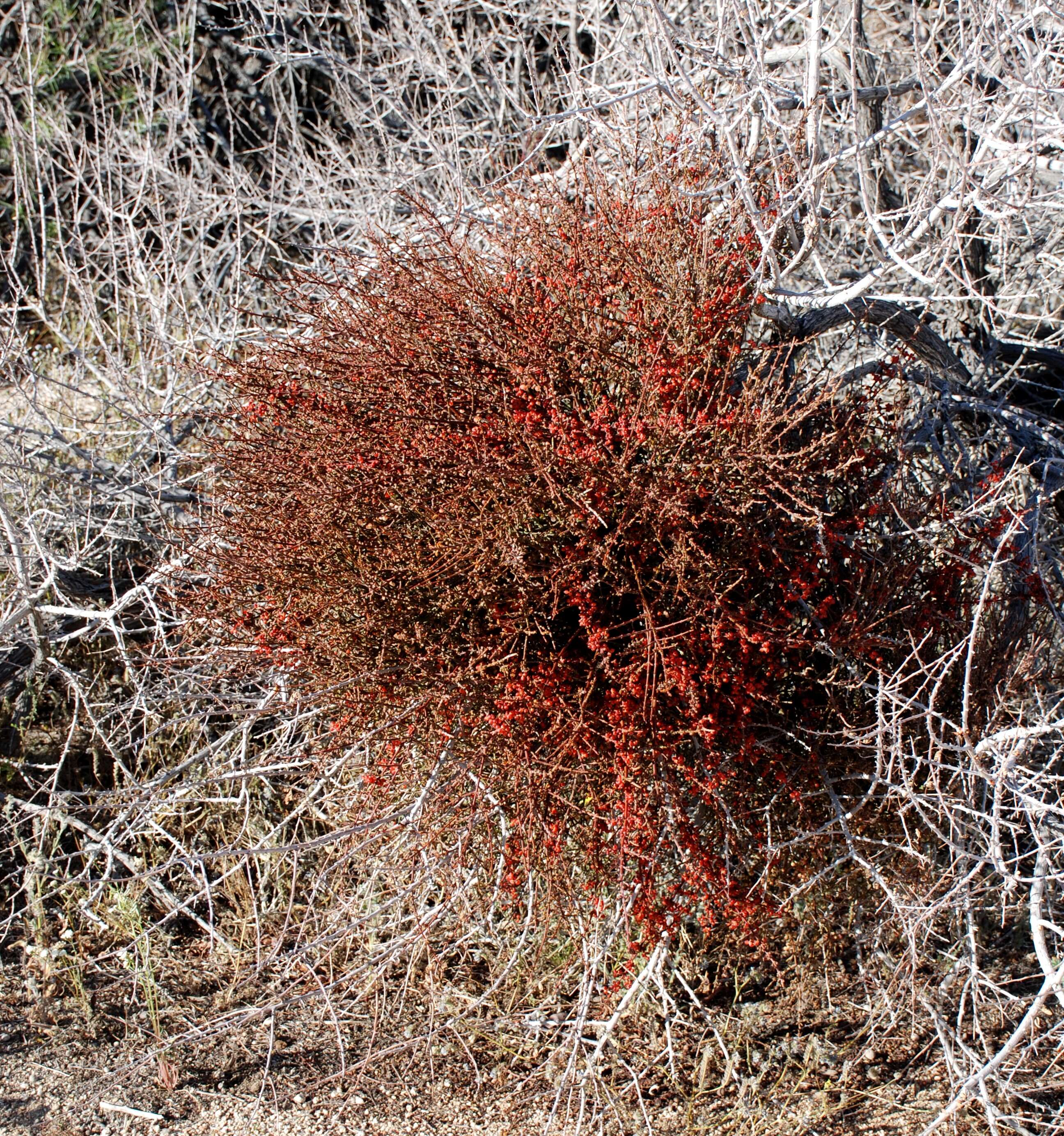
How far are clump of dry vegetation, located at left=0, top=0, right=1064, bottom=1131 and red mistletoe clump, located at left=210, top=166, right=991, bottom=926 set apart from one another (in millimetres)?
20

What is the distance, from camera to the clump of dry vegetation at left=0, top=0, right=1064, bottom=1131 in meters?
3.00

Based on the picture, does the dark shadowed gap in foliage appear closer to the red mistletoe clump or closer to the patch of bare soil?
the red mistletoe clump

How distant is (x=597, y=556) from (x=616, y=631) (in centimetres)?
32

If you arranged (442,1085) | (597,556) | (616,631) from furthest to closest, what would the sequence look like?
(442,1085), (616,631), (597,556)

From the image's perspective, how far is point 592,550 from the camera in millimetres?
2912

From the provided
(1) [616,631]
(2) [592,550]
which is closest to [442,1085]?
(1) [616,631]

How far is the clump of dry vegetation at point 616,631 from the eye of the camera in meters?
3.00

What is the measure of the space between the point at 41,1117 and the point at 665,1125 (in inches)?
74.0

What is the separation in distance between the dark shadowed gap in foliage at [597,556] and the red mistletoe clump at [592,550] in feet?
0.04

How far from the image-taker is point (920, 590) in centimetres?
337

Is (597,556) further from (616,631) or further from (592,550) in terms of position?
(616,631)

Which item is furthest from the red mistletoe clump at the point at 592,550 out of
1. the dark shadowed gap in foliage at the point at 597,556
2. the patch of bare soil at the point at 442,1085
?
the patch of bare soil at the point at 442,1085

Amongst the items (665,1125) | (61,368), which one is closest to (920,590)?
(665,1125)

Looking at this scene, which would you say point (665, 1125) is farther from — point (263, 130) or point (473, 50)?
point (263, 130)
